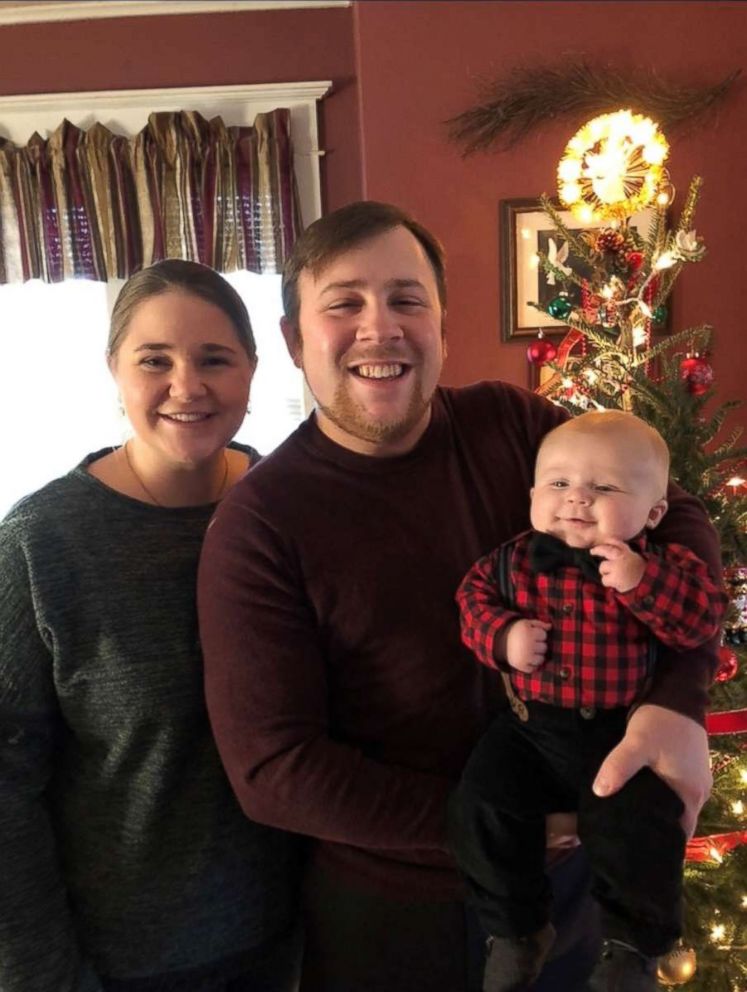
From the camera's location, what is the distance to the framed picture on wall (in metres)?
2.88

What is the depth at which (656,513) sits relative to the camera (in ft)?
3.35

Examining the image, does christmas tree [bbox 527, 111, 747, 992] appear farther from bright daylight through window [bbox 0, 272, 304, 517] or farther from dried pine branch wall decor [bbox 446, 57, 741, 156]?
bright daylight through window [bbox 0, 272, 304, 517]

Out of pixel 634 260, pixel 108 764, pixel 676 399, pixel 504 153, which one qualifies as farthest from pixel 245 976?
pixel 504 153

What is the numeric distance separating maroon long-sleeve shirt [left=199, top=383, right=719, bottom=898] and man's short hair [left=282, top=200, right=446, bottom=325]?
24 centimetres

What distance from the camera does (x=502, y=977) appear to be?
917 mm

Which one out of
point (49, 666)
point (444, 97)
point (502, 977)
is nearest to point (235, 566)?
point (49, 666)

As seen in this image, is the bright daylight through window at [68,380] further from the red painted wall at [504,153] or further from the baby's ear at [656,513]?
the baby's ear at [656,513]

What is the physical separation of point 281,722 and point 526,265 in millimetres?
2408

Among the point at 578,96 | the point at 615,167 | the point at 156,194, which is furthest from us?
the point at 156,194

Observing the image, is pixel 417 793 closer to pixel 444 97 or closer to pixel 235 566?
pixel 235 566

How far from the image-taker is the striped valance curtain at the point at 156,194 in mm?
3059

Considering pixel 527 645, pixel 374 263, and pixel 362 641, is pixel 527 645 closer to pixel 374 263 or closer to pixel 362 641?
pixel 362 641

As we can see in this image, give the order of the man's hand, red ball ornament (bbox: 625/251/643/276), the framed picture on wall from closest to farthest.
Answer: the man's hand < red ball ornament (bbox: 625/251/643/276) < the framed picture on wall

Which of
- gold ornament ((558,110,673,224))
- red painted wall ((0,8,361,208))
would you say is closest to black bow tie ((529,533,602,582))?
gold ornament ((558,110,673,224))
